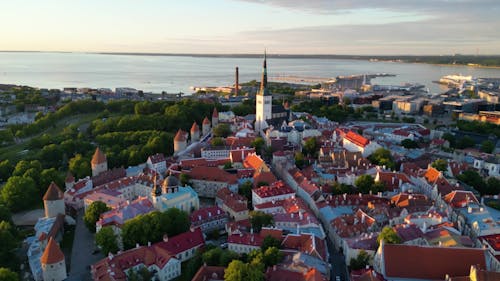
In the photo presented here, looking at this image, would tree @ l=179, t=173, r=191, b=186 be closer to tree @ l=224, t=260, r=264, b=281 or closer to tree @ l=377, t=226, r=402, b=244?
tree @ l=224, t=260, r=264, b=281

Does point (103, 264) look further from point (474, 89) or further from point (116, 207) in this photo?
point (474, 89)

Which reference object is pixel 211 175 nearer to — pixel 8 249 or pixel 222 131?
pixel 8 249

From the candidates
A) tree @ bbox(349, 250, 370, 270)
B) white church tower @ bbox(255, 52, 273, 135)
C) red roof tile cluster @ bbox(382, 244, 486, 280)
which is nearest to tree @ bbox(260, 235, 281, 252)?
tree @ bbox(349, 250, 370, 270)

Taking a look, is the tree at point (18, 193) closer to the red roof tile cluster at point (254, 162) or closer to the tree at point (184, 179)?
the tree at point (184, 179)

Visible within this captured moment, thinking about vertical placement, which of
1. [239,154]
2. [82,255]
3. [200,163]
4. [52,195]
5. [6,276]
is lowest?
[82,255]

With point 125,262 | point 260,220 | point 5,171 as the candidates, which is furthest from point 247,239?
point 5,171

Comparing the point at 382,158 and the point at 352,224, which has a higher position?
the point at 382,158
